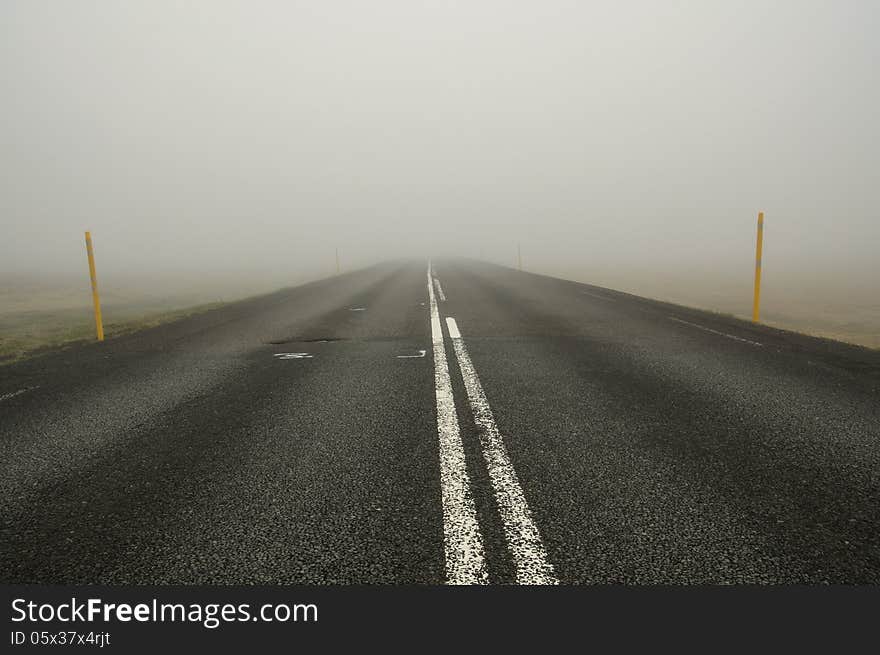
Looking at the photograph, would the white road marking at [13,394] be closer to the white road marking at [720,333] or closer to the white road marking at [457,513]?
the white road marking at [457,513]

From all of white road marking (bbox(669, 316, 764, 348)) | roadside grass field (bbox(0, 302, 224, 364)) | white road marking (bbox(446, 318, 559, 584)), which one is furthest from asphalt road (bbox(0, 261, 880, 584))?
roadside grass field (bbox(0, 302, 224, 364))

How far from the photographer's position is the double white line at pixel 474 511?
209 cm

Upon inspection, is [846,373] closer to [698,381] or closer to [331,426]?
[698,381]

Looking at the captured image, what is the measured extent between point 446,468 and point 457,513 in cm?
58

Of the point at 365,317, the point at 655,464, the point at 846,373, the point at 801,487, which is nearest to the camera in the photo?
the point at 801,487

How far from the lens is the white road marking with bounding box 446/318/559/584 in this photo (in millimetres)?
2088

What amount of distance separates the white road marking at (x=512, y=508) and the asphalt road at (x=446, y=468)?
0.04 feet

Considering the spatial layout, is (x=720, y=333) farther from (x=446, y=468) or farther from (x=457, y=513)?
(x=457, y=513)

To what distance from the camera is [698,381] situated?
17.4 feet

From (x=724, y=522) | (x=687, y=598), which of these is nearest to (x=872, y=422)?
(x=724, y=522)

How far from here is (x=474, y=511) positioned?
2578 mm

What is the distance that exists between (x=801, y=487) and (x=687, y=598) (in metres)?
1.46

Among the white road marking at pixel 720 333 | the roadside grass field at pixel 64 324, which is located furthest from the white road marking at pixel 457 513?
the roadside grass field at pixel 64 324

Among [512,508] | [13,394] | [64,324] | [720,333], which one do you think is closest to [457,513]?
[512,508]
